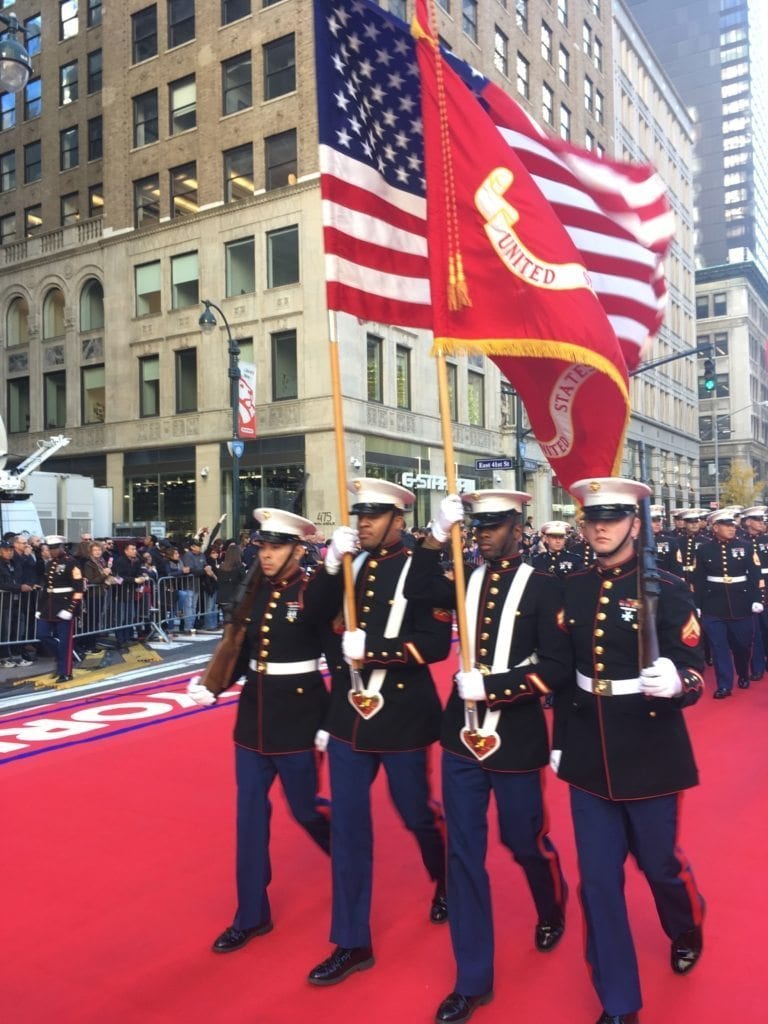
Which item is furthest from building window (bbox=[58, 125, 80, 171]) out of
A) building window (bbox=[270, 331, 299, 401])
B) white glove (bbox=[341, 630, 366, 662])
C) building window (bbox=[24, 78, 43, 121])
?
white glove (bbox=[341, 630, 366, 662])

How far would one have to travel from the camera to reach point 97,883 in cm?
470

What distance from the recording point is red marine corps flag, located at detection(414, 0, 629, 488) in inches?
174

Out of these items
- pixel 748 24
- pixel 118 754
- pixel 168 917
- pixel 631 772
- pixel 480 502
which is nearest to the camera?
pixel 631 772

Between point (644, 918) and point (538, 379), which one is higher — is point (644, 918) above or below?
below

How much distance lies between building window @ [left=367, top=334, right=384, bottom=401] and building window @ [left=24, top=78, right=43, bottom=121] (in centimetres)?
1948

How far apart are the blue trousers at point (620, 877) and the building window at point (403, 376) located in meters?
26.5

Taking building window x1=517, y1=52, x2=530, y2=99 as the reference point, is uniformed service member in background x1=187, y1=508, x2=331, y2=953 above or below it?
below

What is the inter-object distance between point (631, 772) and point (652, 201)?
4125 mm

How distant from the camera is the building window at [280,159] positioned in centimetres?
2809

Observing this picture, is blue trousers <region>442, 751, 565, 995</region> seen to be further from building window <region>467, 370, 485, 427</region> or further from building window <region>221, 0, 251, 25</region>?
building window <region>221, 0, 251, 25</region>

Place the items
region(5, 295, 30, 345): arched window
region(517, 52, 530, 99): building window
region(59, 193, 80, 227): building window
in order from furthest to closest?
1. region(517, 52, 530, 99): building window
2. region(5, 295, 30, 345): arched window
3. region(59, 193, 80, 227): building window

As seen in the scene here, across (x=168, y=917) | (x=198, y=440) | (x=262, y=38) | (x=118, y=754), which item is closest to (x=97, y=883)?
(x=168, y=917)

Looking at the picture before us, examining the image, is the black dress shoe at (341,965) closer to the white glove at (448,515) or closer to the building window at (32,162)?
the white glove at (448,515)

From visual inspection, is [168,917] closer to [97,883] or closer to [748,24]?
[97,883]
